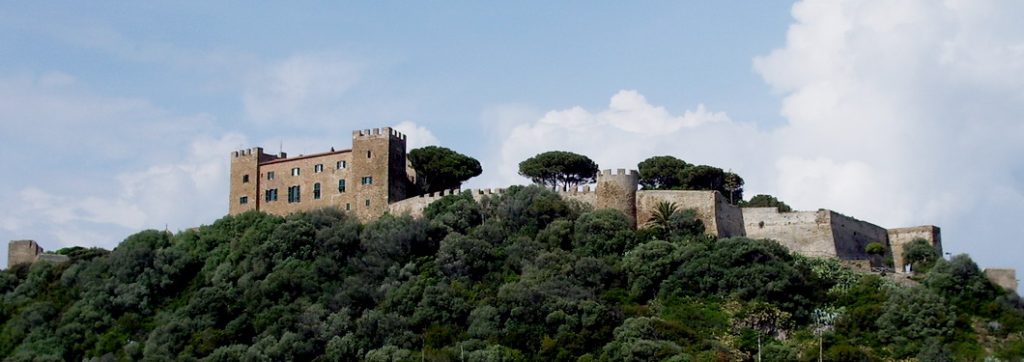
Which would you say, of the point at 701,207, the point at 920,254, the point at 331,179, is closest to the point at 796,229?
the point at 701,207

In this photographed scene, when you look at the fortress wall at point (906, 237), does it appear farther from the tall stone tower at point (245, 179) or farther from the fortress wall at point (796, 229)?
the tall stone tower at point (245, 179)

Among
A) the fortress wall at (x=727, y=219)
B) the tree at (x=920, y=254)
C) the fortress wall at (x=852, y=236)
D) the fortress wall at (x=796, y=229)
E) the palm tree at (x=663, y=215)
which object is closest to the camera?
the palm tree at (x=663, y=215)

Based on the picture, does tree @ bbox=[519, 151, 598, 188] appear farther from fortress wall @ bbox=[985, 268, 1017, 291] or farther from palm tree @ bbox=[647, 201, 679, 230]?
fortress wall @ bbox=[985, 268, 1017, 291]

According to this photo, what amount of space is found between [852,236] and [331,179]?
2104cm

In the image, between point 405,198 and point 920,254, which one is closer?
point 920,254

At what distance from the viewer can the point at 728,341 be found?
50531 millimetres

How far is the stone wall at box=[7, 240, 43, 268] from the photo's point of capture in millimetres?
63156

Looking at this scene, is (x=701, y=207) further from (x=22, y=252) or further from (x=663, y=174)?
(x=22, y=252)

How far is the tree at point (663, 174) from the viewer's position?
223ft

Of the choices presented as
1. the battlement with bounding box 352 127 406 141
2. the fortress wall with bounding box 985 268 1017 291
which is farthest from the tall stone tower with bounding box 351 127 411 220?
the fortress wall with bounding box 985 268 1017 291

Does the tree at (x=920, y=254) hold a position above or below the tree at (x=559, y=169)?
below

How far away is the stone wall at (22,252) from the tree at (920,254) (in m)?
34.8

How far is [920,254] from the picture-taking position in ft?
196

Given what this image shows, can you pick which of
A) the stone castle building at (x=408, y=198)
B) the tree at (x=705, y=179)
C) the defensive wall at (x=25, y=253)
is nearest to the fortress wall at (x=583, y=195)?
the stone castle building at (x=408, y=198)
